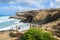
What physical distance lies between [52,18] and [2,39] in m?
41.2

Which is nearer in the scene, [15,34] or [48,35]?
[48,35]

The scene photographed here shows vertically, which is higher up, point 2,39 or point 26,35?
point 26,35

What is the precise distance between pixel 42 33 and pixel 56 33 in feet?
25.2

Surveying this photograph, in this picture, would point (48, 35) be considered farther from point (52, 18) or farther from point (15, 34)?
point (52, 18)

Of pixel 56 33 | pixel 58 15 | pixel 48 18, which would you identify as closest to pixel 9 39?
pixel 56 33

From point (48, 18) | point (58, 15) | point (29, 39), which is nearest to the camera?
point (29, 39)

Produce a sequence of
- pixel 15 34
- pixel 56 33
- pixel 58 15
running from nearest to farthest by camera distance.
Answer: pixel 56 33, pixel 15 34, pixel 58 15

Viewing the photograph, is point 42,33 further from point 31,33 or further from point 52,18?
point 52,18

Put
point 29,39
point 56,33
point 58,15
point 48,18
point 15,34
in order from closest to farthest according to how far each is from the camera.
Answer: point 29,39 < point 56,33 < point 15,34 < point 58,15 < point 48,18

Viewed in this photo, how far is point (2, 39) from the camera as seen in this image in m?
27.9

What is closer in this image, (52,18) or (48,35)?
(48,35)

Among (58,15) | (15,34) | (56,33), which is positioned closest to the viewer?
(56,33)

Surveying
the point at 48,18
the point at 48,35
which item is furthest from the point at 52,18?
the point at 48,35

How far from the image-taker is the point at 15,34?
2811 cm
